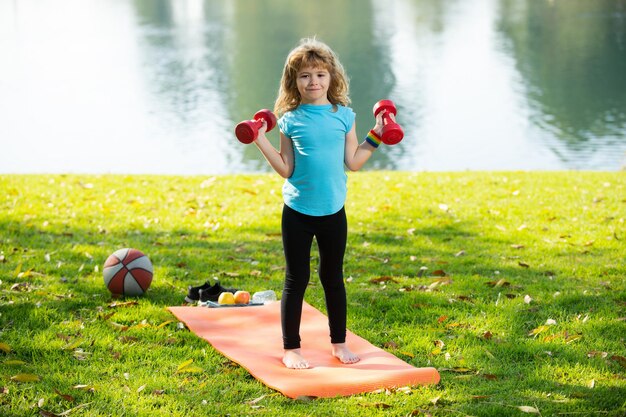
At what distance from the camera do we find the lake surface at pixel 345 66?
20859 millimetres

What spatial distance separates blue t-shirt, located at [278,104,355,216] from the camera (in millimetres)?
4676

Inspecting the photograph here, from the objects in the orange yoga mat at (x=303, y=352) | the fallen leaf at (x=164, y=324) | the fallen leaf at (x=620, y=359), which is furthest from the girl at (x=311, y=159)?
the fallen leaf at (x=620, y=359)

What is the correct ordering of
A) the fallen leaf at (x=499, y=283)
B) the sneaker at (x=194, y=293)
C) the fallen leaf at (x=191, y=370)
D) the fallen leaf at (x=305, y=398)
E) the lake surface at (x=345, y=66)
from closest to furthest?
the fallen leaf at (x=305, y=398) → the fallen leaf at (x=191, y=370) → the sneaker at (x=194, y=293) → the fallen leaf at (x=499, y=283) → the lake surface at (x=345, y=66)

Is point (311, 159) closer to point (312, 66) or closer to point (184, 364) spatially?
point (312, 66)

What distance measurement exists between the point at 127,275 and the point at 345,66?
2528cm

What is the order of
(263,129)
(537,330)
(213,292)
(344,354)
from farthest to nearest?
(213,292)
(537,330)
(344,354)
(263,129)

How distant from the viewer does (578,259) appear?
7.23 m

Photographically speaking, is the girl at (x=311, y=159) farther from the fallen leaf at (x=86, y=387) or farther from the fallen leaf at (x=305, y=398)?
the fallen leaf at (x=86, y=387)

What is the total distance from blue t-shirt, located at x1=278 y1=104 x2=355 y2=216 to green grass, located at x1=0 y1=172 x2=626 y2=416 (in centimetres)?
103

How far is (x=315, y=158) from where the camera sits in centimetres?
467

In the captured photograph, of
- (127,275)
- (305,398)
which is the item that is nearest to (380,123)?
(305,398)

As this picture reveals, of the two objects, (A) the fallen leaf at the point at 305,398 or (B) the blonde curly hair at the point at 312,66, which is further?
(B) the blonde curly hair at the point at 312,66

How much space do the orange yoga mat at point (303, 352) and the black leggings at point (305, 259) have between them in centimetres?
23

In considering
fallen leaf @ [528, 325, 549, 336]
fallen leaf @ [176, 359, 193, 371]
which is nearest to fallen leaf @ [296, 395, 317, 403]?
fallen leaf @ [176, 359, 193, 371]
